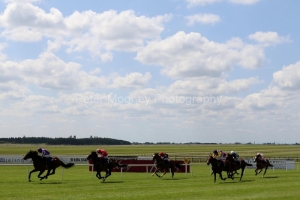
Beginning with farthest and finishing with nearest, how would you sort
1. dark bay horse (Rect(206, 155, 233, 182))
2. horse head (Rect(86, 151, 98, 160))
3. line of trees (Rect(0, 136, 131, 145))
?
line of trees (Rect(0, 136, 131, 145)), horse head (Rect(86, 151, 98, 160)), dark bay horse (Rect(206, 155, 233, 182))

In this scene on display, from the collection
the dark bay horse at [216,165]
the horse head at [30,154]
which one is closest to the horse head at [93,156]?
the horse head at [30,154]

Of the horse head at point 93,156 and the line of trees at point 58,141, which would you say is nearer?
the horse head at point 93,156

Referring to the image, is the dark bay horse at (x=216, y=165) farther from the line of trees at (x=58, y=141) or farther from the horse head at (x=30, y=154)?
the line of trees at (x=58, y=141)

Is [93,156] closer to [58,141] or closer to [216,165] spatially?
[216,165]

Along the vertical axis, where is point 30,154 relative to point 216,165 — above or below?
above

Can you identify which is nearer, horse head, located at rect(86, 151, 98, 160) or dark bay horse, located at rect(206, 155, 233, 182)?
dark bay horse, located at rect(206, 155, 233, 182)

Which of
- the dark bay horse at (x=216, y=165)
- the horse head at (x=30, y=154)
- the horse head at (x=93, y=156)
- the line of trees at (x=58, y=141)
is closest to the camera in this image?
the horse head at (x=30, y=154)

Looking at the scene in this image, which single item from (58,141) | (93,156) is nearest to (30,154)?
(93,156)

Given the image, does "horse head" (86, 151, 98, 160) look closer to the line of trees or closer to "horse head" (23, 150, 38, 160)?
"horse head" (23, 150, 38, 160)

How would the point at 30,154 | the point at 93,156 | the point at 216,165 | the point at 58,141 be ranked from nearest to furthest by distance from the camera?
the point at 30,154
the point at 216,165
the point at 93,156
the point at 58,141

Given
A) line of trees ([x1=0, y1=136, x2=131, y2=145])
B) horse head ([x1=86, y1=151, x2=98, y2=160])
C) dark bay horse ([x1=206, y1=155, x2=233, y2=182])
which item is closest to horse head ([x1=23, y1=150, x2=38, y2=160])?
horse head ([x1=86, y1=151, x2=98, y2=160])

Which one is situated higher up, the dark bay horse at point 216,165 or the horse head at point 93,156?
the horse head at point 93,156

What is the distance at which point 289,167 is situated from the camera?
3519cm

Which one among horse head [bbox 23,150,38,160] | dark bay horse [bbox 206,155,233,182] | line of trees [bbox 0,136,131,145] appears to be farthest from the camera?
line of trees [bbox 0,136,131,145]
